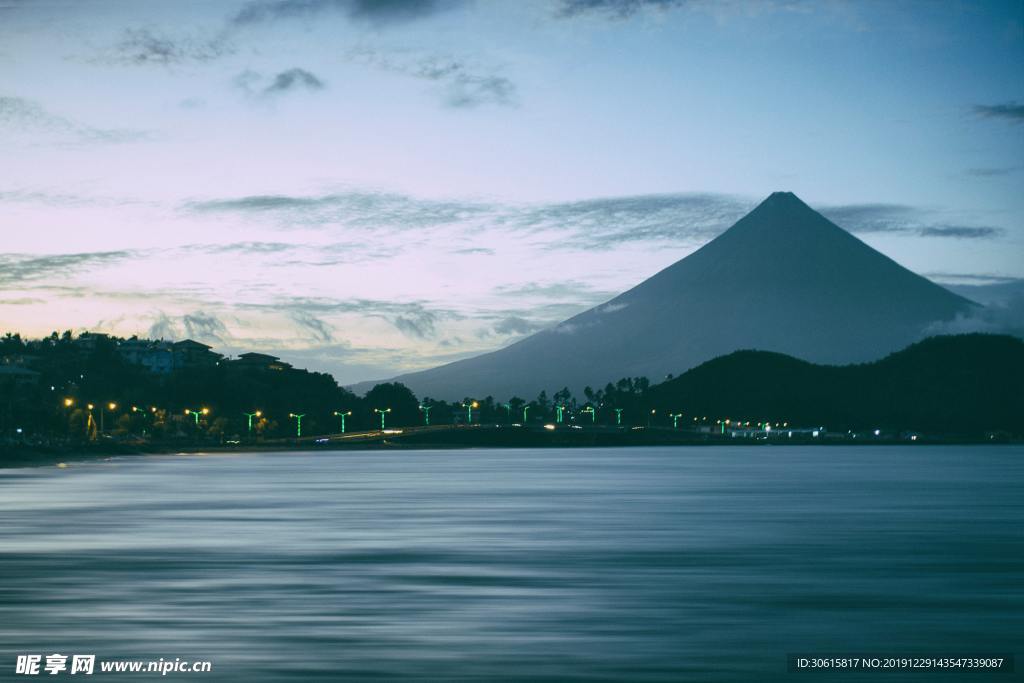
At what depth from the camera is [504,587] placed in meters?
27.1

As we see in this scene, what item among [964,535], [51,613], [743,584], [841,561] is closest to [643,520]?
[964,535]

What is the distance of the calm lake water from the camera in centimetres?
1869

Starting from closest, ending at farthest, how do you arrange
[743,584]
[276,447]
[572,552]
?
[743,584] → [572,552] → [276,447]

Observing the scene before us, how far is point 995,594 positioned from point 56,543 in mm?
25546

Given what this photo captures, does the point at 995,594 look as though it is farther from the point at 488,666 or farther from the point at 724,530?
the point at 724,530

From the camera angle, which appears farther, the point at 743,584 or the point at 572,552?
the point at 572,552


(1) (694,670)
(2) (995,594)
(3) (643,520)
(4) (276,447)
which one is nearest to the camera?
(1) (694,670)

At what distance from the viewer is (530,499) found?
64.1 metres

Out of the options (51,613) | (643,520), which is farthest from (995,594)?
(643,520)

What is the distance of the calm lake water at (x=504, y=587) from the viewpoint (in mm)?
18688

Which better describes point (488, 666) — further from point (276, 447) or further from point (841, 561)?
point (276, 447)

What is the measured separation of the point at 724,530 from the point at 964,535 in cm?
790

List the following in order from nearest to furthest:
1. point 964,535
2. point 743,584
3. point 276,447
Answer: point 743,584 < point 964,535 < point 276,447

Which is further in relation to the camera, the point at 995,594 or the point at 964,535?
the point at 964,535
